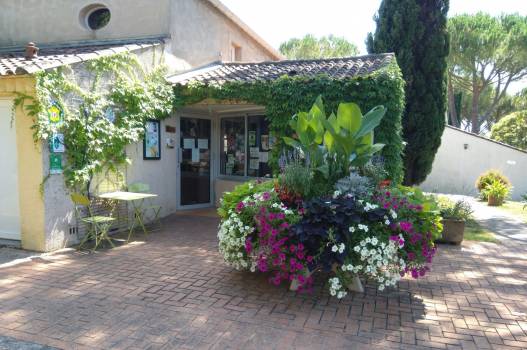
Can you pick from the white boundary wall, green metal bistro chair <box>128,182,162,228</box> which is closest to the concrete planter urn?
green metal bistro chair <box>128,182,162,228</box>

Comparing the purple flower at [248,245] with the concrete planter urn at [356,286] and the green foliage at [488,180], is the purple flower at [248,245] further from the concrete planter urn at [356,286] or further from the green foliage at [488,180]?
the green foliage at [488,180]

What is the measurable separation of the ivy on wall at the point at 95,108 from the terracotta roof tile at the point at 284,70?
1252 mm

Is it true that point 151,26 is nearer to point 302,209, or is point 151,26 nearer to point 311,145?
point 311,145

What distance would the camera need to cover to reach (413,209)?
4617 millimetres

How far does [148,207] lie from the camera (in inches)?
333

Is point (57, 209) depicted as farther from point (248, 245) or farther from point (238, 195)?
point (248, 245)

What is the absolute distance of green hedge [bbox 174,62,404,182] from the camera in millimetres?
7668

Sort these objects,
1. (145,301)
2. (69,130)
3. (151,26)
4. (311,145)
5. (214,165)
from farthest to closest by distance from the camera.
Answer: (214,165)
(151,26)
(69,130)
(311,145)
(145,301)

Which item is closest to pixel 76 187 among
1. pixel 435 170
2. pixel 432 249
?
pixel 432 249

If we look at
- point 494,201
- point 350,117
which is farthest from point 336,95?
point 494,201

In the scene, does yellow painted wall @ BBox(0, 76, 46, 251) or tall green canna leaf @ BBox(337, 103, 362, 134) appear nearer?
tall green canna leaf @ BBox(337, 103, 362, 134)

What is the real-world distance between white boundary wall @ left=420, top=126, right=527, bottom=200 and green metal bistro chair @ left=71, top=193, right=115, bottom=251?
15.6 m

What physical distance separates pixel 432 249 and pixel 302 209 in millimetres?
1650

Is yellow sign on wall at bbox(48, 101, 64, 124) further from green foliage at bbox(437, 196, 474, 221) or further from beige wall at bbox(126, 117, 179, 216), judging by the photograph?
green foliage at bbox(437, 196, 474, 221)
